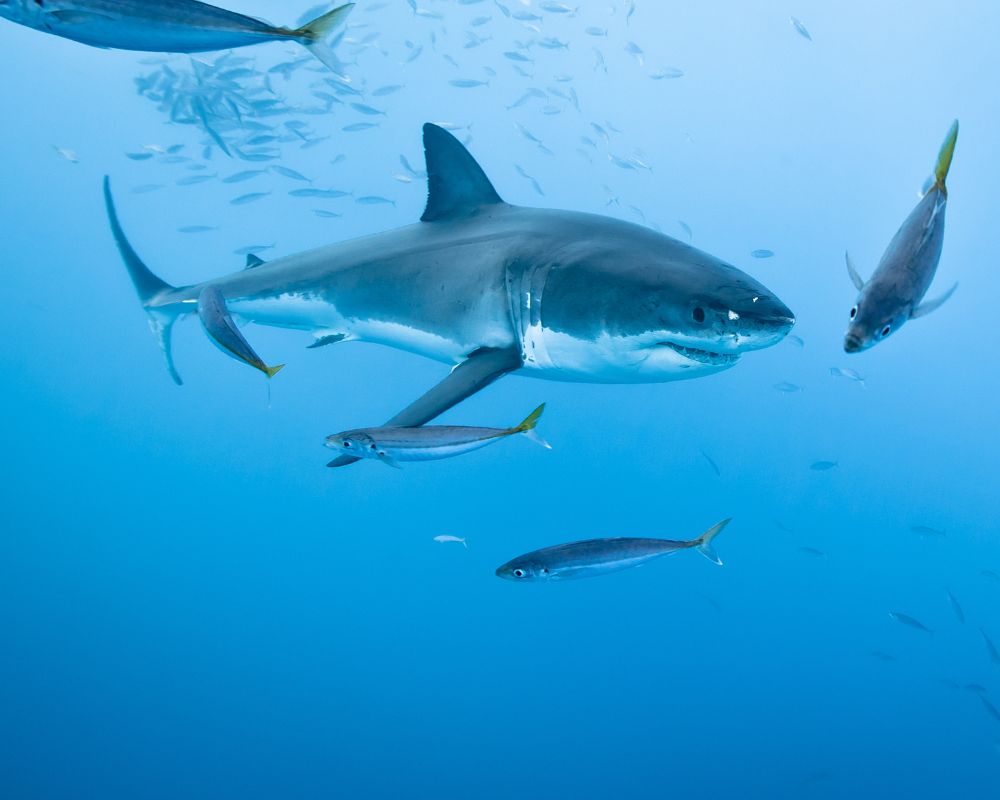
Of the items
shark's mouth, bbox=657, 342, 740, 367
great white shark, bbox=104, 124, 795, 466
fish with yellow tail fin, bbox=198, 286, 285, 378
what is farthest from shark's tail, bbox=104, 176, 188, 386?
shark's mouth, bbox=657, 342, 740, 367

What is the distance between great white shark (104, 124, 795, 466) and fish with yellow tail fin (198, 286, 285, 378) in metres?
0.56

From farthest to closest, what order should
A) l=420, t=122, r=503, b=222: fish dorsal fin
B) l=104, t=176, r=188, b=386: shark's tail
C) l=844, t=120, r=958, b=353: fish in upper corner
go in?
l=104, t=176, r=188, b=386: shark's tail
l=420, t=122, r=503, b=222: fish dorsal fin
l=844, t=120, r=958, b=353: fish in upper corner

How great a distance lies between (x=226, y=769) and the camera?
1130 centimetres

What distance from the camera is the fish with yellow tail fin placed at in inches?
89.4

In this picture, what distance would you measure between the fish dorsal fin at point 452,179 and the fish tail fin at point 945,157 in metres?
2.30

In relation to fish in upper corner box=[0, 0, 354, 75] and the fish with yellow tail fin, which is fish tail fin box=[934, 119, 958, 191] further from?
the fish with yellow tail fin

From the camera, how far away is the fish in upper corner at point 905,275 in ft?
5.20

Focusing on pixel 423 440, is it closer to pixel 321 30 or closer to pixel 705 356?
pixel 705 356

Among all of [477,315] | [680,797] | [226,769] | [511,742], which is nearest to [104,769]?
[226,769]

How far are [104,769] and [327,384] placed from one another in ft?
85.6

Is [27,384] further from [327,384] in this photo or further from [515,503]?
[515,503]

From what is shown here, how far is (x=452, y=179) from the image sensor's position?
3570 mm

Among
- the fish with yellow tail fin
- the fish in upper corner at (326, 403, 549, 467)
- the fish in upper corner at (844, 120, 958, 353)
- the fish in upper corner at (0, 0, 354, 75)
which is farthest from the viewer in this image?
the fish in upper corner at (326, 403, 549, 467)

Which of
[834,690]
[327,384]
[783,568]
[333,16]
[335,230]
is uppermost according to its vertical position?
[333,16]
